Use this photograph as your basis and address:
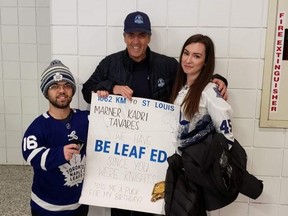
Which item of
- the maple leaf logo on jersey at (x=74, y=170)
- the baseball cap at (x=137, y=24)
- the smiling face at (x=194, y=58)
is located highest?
the baseball cap at (x=137, y=24)

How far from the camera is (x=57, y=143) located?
1.52 metres

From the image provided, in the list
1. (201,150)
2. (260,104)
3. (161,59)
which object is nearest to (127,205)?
(201,150)

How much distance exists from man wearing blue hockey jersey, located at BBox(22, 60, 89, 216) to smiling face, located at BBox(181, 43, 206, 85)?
561 millimetres

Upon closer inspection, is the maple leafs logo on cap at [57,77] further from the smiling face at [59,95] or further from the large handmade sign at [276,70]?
the large handmade sign at [276,70]

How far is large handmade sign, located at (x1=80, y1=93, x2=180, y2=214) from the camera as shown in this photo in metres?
1.61

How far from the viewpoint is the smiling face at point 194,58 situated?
1521mm

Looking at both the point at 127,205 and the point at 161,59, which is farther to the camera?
the point at 161,59

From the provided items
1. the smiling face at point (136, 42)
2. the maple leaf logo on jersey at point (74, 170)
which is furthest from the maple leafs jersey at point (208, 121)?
the maple leaf logo on jersey at point (74, 170)

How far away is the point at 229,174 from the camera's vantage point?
1362mm

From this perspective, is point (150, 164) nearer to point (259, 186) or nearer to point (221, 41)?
point (259, 186)

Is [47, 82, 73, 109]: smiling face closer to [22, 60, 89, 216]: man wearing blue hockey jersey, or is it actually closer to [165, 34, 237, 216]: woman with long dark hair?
[22, 60, 89, 216]: man wearing blue hockey jersey

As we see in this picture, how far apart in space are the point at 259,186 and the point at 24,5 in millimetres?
2601

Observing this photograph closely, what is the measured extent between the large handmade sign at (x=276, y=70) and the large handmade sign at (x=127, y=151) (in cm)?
58

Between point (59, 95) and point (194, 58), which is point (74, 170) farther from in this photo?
point (194, 58)
